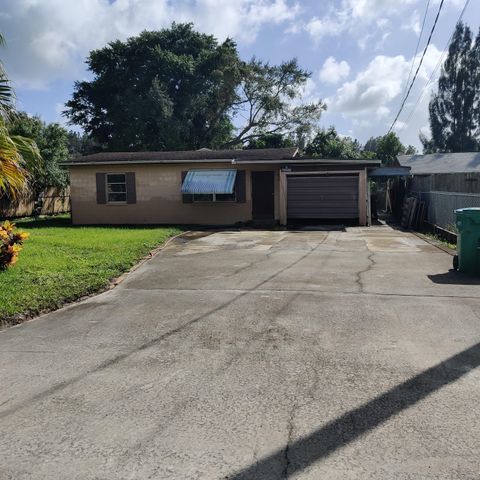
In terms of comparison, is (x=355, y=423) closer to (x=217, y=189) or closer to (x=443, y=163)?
(x=217, y=189)

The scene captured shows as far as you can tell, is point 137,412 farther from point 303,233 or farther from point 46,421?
point 303,233

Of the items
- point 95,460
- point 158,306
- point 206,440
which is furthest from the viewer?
point 158,306

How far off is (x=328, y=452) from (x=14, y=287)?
5.79 meters

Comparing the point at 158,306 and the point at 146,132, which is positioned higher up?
the point at 146,132

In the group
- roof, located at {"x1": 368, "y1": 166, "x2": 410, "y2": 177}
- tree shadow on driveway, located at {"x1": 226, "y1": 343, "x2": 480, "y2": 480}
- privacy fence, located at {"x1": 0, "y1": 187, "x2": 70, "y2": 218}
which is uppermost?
roof, located at {"x1": 368, "y1": 166, "x2": 410, "y2": 177}

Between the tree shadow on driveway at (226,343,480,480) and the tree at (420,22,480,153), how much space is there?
2346 inches

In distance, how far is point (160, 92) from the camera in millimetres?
35625

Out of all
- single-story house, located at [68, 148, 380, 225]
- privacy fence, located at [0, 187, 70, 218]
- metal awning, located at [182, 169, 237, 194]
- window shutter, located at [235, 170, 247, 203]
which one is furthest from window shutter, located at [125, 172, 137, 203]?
privacy fence, located at [0, 187, 70, 218]

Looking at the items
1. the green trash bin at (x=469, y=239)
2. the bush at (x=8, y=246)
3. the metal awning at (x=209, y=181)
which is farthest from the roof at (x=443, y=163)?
the bush at (x=8, y=246)

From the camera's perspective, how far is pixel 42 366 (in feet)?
14.9

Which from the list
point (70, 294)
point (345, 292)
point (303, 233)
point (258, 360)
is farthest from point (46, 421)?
point (303, 233)

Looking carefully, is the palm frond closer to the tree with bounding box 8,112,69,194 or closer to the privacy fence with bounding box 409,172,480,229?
the privacy fence with bounding box 409,172,480,229

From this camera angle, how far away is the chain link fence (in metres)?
13.4

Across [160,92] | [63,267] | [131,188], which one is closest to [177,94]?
[160,92]
